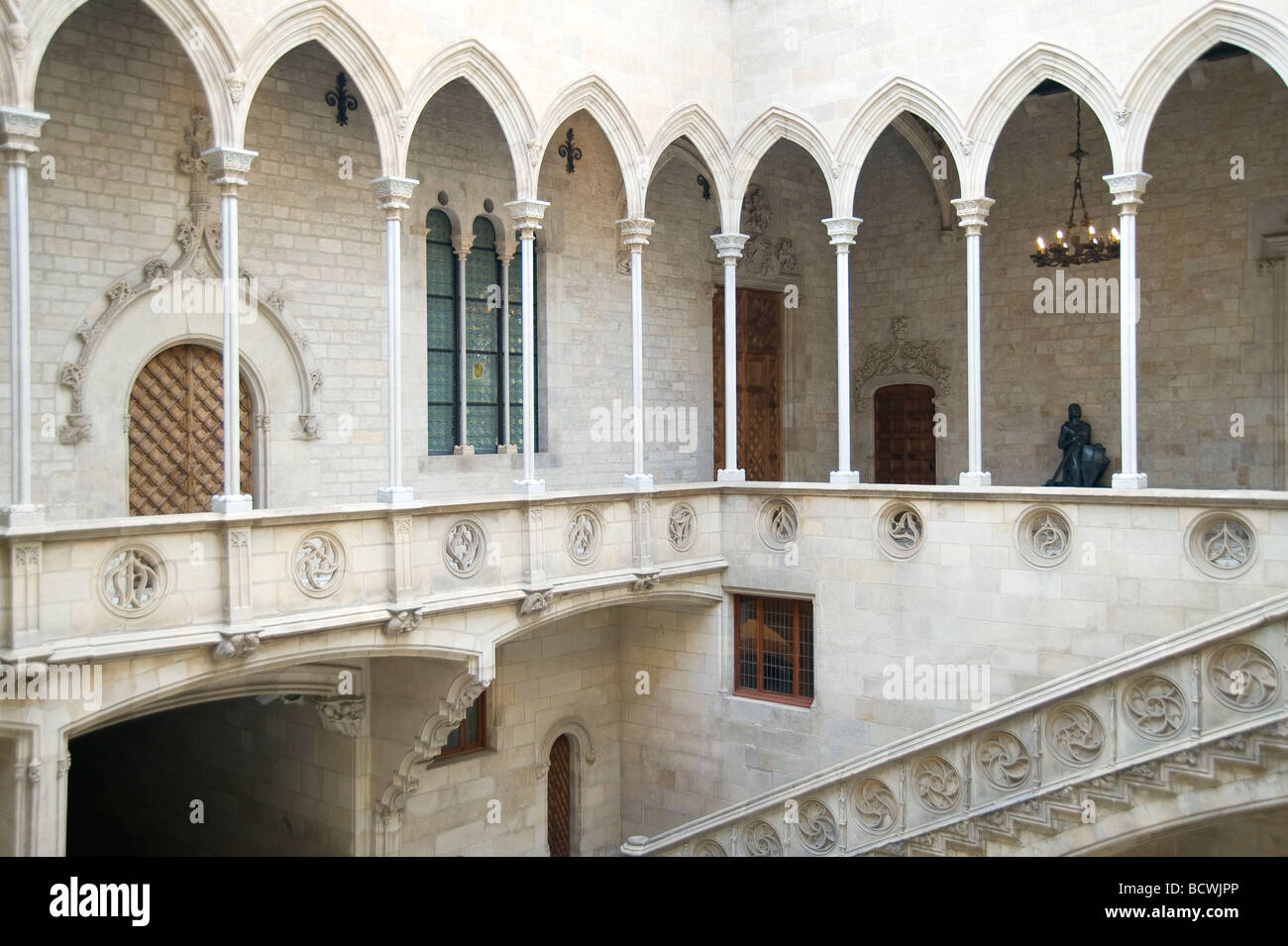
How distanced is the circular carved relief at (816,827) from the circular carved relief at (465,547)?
355 cm

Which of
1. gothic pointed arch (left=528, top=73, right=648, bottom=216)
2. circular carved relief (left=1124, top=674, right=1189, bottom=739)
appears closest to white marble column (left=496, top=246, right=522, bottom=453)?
gothic pointed arch (left=528, top=73, right=648, bottom=216)

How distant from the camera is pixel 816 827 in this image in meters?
11.0

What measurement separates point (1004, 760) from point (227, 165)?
727 cm

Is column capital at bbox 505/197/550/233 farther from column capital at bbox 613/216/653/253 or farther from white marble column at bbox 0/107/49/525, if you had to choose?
white marble column at bbox 0/107/49/525

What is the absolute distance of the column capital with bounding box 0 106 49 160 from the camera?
8.13 m

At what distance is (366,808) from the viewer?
12039 millimetres

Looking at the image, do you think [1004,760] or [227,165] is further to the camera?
[1004,760]

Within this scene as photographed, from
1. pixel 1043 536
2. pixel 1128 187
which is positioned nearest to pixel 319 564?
pixel 1043 536

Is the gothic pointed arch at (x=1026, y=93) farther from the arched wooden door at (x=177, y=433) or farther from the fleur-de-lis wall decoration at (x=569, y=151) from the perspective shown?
the arched wooden door at (x=177, y=433)

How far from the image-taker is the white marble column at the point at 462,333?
1309cm

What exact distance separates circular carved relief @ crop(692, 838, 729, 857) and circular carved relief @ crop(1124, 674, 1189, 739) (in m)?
4.50

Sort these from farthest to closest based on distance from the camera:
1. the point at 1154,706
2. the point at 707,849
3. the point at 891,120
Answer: the point at 891,120
the point at 707,849
the point at 1154,706

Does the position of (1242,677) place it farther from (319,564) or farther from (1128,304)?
(319,564)
